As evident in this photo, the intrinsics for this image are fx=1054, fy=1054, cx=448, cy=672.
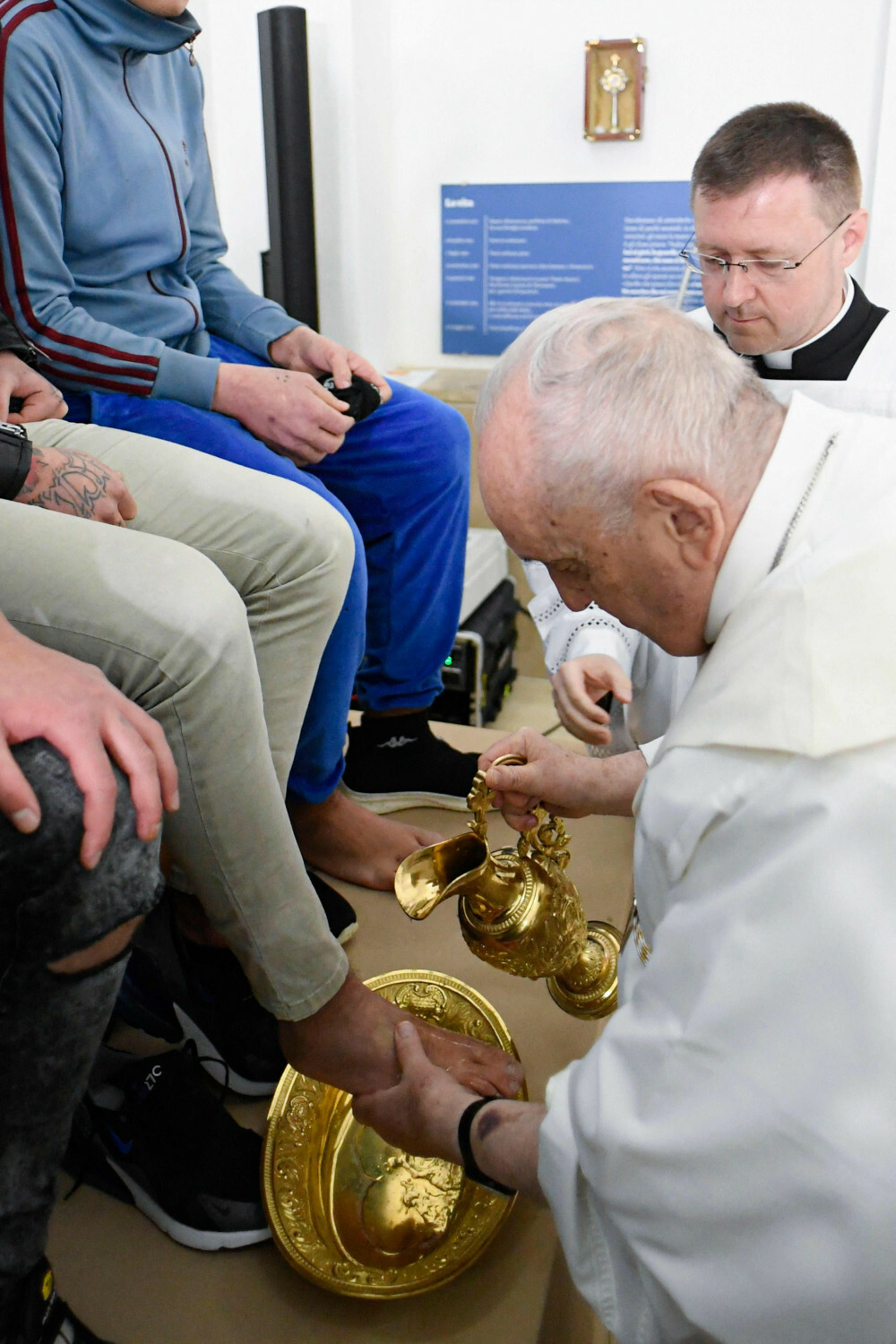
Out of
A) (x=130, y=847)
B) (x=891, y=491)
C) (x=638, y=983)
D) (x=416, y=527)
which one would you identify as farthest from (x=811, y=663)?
(x=416, y=527)

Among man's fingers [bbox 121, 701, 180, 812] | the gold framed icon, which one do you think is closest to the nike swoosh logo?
man's fingers [bbox 121, 701, 180, 812]

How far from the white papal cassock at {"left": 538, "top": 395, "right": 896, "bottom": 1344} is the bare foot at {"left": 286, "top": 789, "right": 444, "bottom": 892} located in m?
0.77

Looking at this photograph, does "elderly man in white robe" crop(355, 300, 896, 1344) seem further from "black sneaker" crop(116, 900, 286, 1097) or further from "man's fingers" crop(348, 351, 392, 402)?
"man's fingers" crop(348, 351, 392, 402)

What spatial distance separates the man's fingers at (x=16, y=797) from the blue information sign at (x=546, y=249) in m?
2.85

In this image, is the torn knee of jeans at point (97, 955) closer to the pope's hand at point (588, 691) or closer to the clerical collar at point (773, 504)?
the clerical collar at point (773, 504)

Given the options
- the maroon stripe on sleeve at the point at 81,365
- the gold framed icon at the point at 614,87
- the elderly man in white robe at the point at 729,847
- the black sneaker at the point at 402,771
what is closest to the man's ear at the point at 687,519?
the elderly man in white robe at the point at 729,847

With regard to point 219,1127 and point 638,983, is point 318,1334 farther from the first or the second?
point 638,983

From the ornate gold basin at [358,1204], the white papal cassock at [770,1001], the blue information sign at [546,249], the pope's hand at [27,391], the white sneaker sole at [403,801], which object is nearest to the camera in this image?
the white papal cassock at [770,1001]

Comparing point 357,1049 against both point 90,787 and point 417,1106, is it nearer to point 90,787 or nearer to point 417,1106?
point 417,1106

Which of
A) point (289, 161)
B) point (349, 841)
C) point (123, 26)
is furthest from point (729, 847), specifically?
point (289, 161)

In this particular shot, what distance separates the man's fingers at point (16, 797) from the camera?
708 millimetres

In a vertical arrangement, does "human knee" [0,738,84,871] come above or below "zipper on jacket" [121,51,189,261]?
below

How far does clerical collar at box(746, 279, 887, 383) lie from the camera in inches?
76.6

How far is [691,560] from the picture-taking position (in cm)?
83
